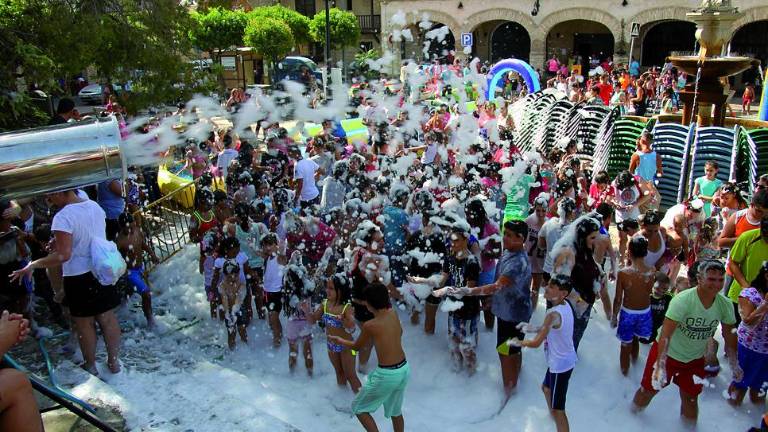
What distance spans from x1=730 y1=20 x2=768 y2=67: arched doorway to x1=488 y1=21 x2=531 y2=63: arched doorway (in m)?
9.38

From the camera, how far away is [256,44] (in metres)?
22.7

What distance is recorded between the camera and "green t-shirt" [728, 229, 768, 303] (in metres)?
4.71

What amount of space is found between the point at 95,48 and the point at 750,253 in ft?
23.0

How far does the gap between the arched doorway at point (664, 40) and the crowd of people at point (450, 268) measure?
22424 millimetres

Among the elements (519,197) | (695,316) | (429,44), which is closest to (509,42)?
(429,44)

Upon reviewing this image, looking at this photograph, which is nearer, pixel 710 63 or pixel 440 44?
pixel 710 63

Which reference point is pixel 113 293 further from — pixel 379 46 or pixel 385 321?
pixel 379 46

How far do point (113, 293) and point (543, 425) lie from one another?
347cm

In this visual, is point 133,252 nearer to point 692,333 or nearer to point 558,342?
point 558,342

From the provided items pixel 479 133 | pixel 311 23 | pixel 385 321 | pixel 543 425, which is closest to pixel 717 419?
pixel 543 425

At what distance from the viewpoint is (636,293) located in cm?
478

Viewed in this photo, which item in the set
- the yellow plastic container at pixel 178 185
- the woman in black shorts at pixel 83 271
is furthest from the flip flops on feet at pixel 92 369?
the yellow plastic container at pixel 178 185

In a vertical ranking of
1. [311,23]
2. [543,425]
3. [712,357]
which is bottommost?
[543,425]

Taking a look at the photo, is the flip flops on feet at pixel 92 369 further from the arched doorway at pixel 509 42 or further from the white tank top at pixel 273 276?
the arched doorway at pixel 509 42
